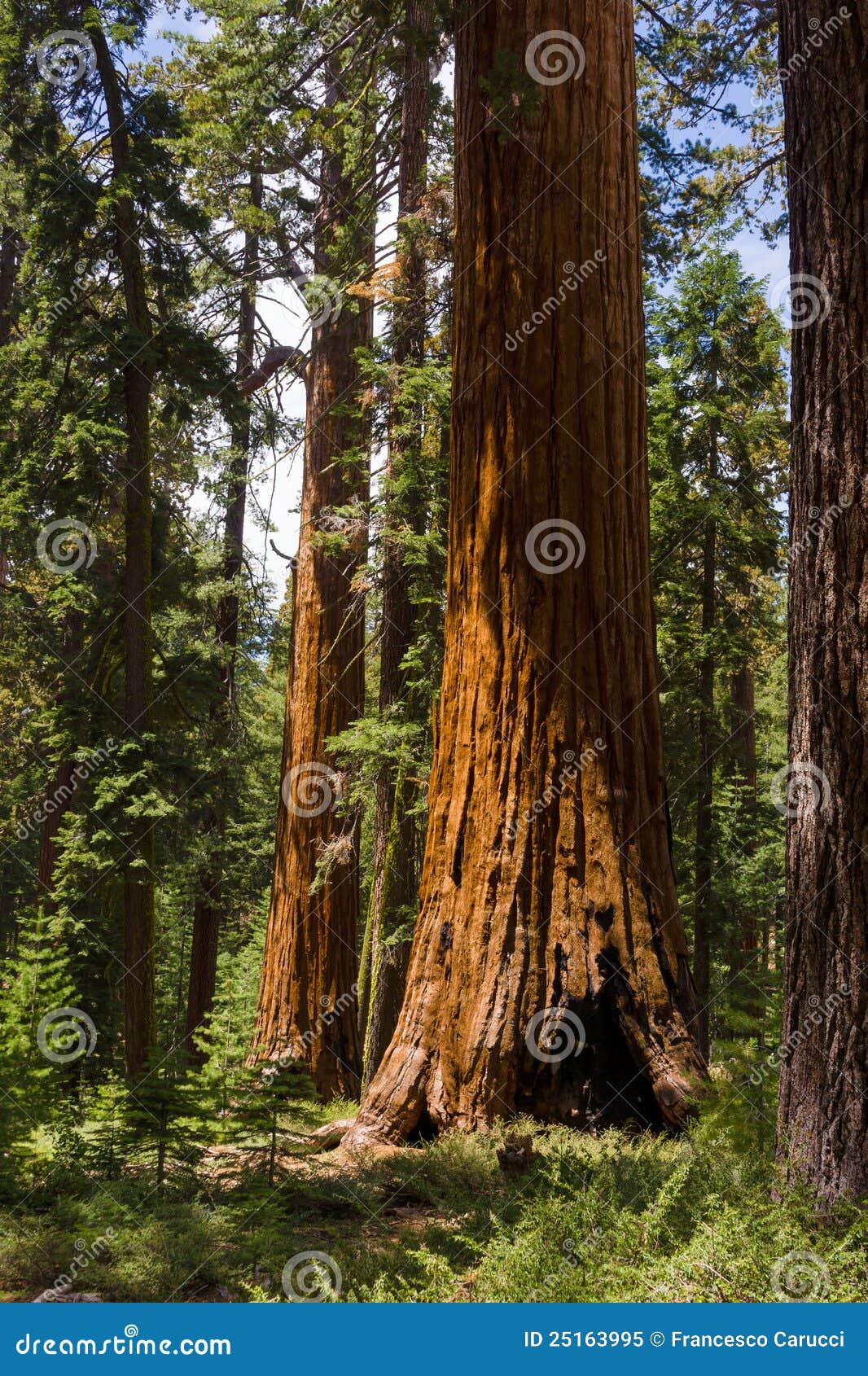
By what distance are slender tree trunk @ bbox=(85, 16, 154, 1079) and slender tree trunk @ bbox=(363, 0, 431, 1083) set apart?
2805 mm

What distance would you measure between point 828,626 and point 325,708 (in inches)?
339

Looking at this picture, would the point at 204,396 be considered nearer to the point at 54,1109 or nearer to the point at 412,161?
the point at 412,161

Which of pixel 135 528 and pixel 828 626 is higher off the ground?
pixel 135 528

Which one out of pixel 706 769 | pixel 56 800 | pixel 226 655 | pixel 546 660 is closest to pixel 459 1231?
pixel 546 660

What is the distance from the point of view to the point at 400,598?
10.7 m

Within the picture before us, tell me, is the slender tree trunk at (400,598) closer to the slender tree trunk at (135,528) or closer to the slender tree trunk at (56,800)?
the slender tree trunk at (135,528)

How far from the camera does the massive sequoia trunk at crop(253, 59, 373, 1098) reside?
1138 cm

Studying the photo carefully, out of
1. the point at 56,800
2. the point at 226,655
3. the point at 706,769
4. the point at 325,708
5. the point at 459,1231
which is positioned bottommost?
the point at 459,1231

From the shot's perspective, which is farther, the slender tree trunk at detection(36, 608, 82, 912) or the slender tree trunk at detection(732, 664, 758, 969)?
the slender tree trunk at detection(36, 608, 82, 912)

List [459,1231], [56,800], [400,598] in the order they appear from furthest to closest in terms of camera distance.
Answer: [56,800], [400,598], [459,1231]

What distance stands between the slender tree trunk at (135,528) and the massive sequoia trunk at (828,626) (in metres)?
8.74

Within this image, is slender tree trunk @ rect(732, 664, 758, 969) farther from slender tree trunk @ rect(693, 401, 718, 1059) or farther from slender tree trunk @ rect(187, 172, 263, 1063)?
slender tree trunk @ rect(187, 172, 263, 1063)

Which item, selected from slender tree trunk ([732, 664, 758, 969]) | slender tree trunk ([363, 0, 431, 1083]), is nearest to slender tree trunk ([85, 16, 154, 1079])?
slender tree trunk ([363, 0, 431, 1083])

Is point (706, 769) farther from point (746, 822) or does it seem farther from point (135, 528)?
point (135, 528)
